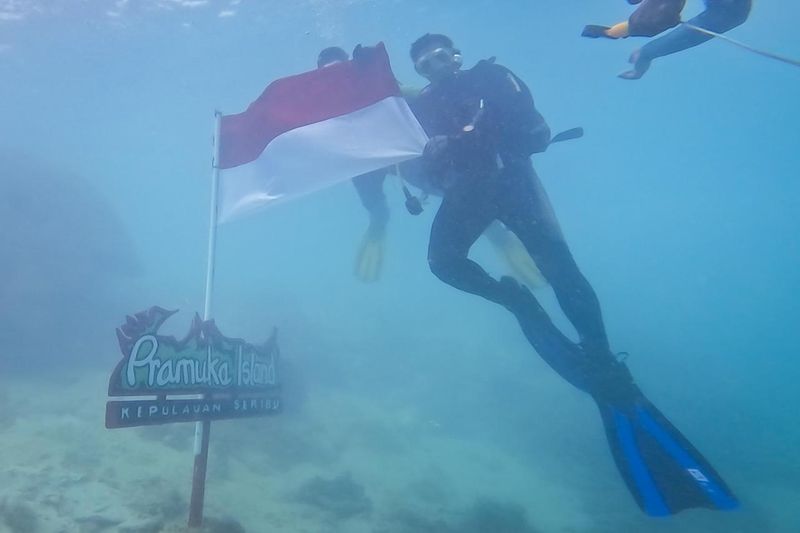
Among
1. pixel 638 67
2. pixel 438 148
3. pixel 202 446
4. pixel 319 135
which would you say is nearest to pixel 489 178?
pixel 438 148

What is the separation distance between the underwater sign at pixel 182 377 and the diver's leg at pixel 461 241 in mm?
2668

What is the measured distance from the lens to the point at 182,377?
17.3ft

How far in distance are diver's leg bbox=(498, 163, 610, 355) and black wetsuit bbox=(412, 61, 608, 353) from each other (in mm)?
11

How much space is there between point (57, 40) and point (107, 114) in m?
16.4

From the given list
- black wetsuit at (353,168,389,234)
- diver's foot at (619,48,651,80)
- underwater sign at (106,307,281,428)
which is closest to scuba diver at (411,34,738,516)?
diver's foot at (619,48,651,80)

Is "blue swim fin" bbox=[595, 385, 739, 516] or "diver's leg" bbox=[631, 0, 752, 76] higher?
"diver's leg" bbox=[631, 0, 752, 76]

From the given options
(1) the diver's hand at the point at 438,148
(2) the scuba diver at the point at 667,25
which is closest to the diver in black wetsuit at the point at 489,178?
(1) the diver's hand at the point at 438,148

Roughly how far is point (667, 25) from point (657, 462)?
4.33m

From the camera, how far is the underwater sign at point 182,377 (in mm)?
4762

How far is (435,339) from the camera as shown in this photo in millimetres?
22812

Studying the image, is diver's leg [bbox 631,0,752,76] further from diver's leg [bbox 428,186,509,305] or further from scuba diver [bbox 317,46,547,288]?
scuba diver [bbox 317,46,547,288]

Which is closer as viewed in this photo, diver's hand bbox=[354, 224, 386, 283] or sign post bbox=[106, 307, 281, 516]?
sign post bbox=[106, 307, 281, 516]

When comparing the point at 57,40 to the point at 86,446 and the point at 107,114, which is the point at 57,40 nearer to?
the point at 107,114

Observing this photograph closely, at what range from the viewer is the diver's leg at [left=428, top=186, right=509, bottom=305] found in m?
5.89
